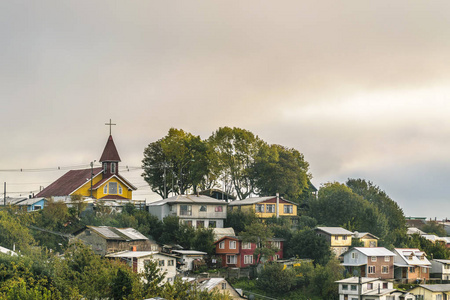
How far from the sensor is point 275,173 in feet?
290

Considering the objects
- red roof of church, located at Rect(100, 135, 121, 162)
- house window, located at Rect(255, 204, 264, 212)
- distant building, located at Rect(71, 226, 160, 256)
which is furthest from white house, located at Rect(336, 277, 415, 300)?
red roof of church, located at Rect(100, 135, 121, 162)

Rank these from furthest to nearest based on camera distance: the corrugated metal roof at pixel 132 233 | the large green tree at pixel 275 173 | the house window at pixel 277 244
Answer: the large green tree at pixel 275 173 < the house window at pixel 277 244 < the corrugated metal roof at pixel 132 233

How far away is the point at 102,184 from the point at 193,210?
11695mm

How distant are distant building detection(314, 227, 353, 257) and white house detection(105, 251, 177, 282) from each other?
65.7ft

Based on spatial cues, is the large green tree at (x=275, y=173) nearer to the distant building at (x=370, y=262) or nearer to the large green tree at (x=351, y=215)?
the large green tree at (x=351, y=215)

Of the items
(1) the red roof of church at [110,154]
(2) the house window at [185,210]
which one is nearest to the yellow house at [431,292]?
(2) the house window at [185,210]

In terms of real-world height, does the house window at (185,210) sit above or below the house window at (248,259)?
above

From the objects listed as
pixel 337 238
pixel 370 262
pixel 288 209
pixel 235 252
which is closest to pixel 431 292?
pixel 370 262

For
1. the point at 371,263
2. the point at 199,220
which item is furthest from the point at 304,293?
the point at 199,220

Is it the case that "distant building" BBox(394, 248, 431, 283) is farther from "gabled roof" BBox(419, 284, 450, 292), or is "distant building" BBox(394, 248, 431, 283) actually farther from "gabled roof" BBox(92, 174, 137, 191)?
"gabled roof" BBox(92, 174, 137, 191)

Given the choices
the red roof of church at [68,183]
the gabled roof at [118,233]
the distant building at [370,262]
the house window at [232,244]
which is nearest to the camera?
the gabled roof at [118,233]

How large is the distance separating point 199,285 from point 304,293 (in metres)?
13.6

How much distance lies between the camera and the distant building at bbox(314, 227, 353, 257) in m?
76.3

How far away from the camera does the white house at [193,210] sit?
78.6 metres
